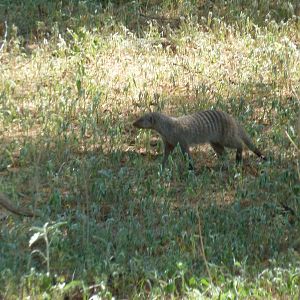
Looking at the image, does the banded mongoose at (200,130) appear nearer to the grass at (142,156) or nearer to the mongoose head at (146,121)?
the mongoose head at (146,121)

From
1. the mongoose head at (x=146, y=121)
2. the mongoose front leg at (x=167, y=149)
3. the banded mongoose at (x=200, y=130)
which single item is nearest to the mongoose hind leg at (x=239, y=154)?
the banded mongoose at (x=200, y=130)

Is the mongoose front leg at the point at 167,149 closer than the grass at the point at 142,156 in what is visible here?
No

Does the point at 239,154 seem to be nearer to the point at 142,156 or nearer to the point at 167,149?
the point at 167,149

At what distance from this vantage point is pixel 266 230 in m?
6.27

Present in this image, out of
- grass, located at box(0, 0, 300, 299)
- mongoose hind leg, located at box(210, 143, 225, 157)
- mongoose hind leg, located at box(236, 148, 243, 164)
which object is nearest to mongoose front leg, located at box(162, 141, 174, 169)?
grass, located at box(0, 0, 300, 299)

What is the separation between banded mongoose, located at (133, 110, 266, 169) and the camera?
7.98 m

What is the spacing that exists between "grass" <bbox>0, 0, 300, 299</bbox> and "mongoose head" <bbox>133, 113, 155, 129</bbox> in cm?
23

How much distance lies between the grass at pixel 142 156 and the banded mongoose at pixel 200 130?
173mm

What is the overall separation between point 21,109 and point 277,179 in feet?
8.97

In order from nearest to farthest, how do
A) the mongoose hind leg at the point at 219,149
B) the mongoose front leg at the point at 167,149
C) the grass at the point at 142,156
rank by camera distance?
the grass at the point at 142,156 < the mongoose front leg at the point at 167,149 < the mongoose hind leg at the point at 219,149

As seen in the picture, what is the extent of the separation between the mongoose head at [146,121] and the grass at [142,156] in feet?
0.74

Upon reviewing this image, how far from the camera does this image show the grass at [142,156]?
5.44 m

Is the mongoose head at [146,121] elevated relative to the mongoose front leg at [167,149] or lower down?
elevated

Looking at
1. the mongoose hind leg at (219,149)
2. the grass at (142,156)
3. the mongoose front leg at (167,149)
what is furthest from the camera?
the mongoose hind leg at (219,149)
